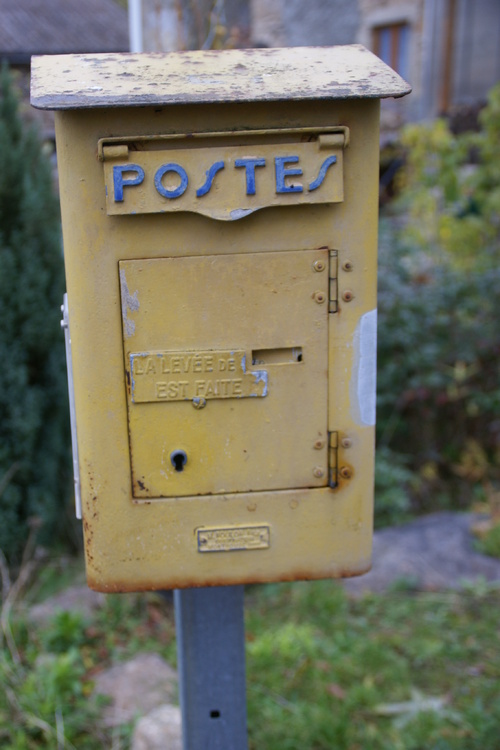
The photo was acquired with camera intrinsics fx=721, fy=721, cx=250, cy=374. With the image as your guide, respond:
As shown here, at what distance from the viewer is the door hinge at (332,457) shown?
153cm

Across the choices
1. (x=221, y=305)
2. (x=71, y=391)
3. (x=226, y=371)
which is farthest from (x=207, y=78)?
(x=71, y=391)

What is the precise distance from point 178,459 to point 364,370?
1.41 feet

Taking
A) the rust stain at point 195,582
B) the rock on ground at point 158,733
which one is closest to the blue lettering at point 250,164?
the rust stain at point 195,582

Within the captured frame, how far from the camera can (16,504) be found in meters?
3.10

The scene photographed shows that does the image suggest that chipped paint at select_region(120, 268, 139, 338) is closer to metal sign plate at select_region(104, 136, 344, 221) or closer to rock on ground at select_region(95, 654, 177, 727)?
metal sign plate at select_region(104, 136, 344, 221)

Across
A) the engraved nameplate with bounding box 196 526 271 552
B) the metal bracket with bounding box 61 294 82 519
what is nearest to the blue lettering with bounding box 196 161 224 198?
the metal bracket with bounding box 61 294 82 519

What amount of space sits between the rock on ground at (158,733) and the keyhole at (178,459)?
110 cm

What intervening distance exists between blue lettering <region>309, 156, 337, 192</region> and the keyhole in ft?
1.93

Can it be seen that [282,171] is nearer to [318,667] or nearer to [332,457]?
[332,457]

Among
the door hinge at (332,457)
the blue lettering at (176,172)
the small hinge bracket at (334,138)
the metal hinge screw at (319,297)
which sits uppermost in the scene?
the small hinge bracket at (334,138)

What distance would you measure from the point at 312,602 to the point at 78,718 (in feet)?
3.41

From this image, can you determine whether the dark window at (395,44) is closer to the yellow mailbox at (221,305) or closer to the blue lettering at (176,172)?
the yellow mailbox at (221,305)

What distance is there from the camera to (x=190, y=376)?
1.45 m

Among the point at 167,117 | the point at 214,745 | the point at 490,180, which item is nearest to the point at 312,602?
the point at 214,745
